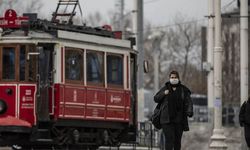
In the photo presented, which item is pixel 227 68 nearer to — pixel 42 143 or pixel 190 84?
pixel 190 84

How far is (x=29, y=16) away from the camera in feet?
78.2

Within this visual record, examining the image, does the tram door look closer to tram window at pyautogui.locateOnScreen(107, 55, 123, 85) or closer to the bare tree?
tram window at pyautogui.locateOnScreen(107, 55, 123, 85)

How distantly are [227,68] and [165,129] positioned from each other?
209 feet

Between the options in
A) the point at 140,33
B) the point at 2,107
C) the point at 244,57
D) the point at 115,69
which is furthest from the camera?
the point at 140,33

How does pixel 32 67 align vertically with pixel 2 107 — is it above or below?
above

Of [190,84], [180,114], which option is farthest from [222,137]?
[190,84]

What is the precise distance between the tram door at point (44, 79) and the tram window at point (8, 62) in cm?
69

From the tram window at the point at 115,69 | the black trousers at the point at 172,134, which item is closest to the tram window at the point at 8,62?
the tram window at the point at 115,69

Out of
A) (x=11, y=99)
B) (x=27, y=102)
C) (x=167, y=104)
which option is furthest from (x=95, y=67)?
(x=167, y=104)

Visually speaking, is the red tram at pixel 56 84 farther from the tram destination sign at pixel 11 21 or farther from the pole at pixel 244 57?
the pole at pixel 244 57

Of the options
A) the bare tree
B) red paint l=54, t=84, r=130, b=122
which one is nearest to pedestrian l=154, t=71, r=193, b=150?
red paint l=54, t=84, r=130, b=122

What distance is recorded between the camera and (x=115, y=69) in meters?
25.3

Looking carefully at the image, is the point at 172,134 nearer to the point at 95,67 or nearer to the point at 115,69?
the point at 95,67

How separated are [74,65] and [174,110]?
24.6 ft
